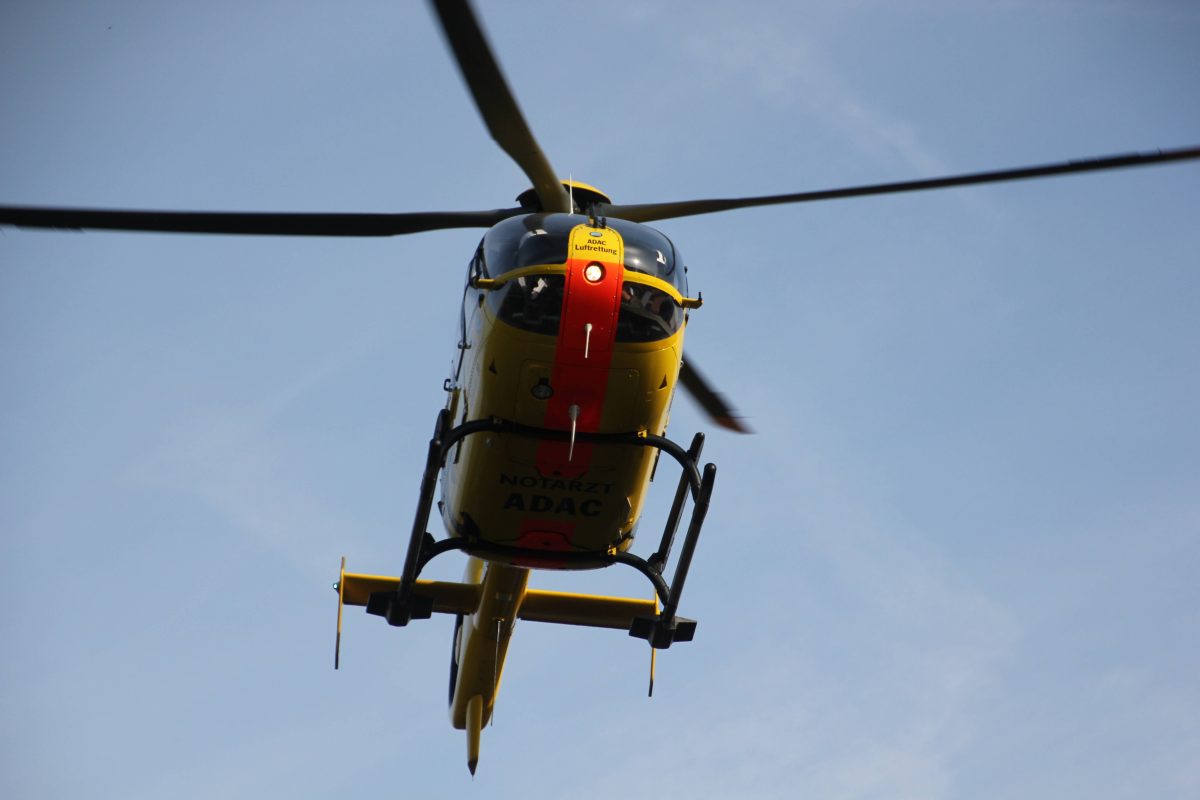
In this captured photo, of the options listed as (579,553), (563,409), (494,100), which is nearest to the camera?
(494,100)

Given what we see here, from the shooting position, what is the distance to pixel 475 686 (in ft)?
59.3

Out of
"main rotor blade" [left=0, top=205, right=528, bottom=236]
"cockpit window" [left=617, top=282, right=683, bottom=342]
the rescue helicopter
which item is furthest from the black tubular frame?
"main rotor blade" [left=0, top=205, right=528, bottom=236]

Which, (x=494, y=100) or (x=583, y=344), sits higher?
(x=494, y=100)

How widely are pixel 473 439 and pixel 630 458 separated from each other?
1694 mm

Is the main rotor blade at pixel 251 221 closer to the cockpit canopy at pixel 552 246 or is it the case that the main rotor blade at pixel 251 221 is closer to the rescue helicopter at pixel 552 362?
the rescue helicopter at pixel 552 362

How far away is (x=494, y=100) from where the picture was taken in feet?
38.2

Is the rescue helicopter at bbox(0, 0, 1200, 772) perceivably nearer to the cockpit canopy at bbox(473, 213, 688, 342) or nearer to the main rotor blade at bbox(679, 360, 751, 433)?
the cockpit canopy at bbox(473, 213, 688, 342)

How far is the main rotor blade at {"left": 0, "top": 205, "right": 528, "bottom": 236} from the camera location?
12.0m

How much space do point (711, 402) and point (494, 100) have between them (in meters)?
5.86

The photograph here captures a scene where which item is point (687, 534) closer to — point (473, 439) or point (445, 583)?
point (473, 439)

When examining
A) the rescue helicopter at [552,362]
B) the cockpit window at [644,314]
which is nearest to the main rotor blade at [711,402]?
the rescue helicopter at [552,362]

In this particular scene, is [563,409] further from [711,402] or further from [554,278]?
[711,402]

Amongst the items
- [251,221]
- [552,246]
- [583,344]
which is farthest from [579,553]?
[251,221]

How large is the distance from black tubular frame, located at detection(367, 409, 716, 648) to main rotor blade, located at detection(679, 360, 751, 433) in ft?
6.72
